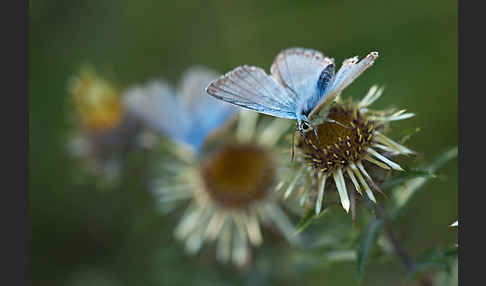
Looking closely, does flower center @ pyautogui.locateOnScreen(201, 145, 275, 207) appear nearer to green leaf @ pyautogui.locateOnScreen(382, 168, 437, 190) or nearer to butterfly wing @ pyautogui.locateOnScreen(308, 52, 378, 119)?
green leaf @ pyautogui.locateOnScreen(382, 168, 437, 190)

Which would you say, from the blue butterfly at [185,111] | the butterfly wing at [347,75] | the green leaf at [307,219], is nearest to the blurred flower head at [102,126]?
the blue butterfly at [185,111]

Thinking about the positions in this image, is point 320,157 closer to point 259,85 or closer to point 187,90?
point 259,85

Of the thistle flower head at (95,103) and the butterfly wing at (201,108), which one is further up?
the thistle flower head at (95,103)

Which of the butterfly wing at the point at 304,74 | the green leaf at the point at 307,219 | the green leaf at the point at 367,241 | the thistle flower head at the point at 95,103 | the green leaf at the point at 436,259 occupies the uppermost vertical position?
the thistle flower head at the point at 95,103

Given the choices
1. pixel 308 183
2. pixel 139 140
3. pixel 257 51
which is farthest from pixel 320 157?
pixel 257 51

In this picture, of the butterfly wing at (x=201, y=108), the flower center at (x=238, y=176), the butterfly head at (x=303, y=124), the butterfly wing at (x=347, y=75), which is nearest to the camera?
the butterfly wing at (x=347, y=75)

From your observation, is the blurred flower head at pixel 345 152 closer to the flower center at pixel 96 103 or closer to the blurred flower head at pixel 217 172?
the blurred flower head at pixel 217 172
